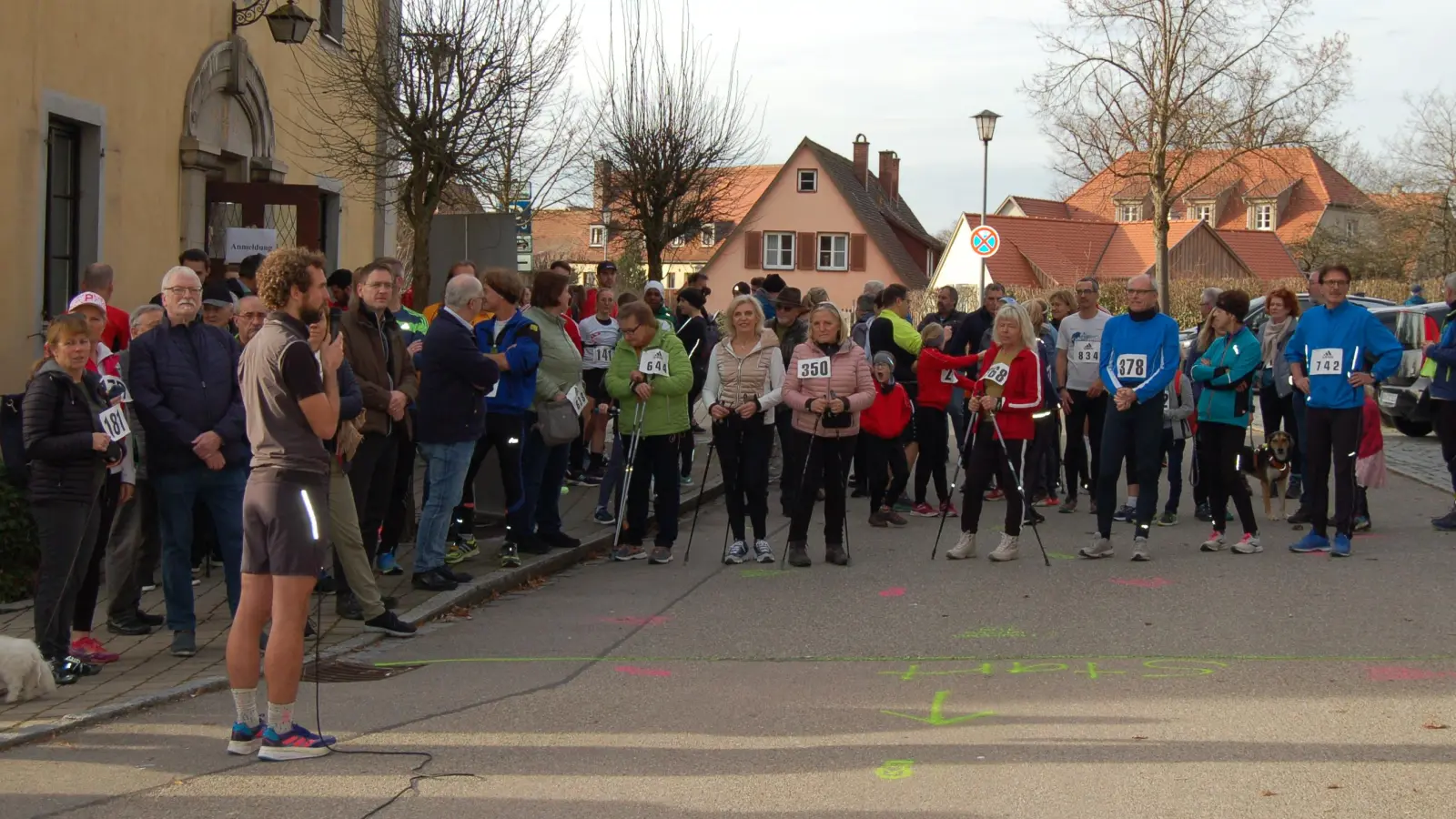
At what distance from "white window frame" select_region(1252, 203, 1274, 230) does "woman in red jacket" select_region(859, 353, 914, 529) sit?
95933 mm

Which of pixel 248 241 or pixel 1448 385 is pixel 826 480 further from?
pixel 248 241

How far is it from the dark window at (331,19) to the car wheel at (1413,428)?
584 inches

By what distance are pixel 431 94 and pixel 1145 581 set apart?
9.25 metres

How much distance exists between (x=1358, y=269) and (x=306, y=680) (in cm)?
6808

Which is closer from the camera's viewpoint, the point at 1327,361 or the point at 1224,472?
the point at 1327,361

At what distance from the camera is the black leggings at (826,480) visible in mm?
10938

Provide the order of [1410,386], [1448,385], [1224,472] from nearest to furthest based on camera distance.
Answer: [1224,472], [1448,385], [1410,386]

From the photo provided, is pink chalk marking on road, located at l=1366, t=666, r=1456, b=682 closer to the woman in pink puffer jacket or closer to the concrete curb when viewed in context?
the woman in pink puffer jacket

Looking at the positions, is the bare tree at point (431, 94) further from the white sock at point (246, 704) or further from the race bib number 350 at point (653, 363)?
the white sock at point (246, 704)

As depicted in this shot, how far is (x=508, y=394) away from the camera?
34.0 feet

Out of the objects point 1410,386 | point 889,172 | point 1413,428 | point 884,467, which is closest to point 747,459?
point 884,467

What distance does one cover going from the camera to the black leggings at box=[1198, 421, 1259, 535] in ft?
36.6

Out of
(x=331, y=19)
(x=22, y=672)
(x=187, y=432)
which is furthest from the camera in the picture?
(x=331, y=19)

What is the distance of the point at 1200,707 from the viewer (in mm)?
6688
